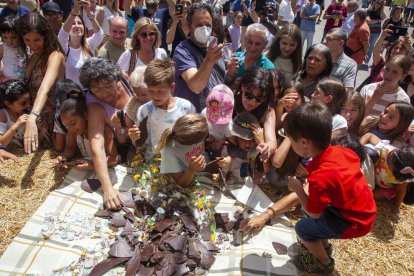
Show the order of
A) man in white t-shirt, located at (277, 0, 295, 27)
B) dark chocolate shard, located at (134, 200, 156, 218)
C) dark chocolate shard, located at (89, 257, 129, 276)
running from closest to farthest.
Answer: dark chocolate shard, located at (89, 257, 129, 276) < dark chocolate shard, located at (134, 200, 156, 218) < man in white t-shirt, located at (277, 0, 295, 27)

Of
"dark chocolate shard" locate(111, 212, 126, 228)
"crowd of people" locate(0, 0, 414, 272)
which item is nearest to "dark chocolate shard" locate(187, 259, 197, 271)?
"crowd of people" locate(0, 0, 414, 272)

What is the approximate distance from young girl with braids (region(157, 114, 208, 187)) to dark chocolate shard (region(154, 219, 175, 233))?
0.38 metres

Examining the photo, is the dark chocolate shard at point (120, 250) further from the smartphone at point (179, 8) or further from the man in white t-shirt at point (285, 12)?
the man in white t-shirt at point (285, 12)

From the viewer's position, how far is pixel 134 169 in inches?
127

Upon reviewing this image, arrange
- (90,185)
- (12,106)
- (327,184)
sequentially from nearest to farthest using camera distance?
1. (327,184)
2. (90,185)
3. (12,106)

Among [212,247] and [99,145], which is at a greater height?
[99,145]

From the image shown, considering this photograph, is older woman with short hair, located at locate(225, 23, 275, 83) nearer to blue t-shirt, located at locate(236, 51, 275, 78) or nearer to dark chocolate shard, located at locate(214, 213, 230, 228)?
blue t-shirt, located at locate(236, 51, 275, 78)

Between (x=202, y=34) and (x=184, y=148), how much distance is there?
1109 mm

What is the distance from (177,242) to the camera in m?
2.41

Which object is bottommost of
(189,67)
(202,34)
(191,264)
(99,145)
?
(191,264)

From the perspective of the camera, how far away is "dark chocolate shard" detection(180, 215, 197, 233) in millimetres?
2605

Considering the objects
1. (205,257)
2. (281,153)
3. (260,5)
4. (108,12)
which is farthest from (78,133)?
(260,5)

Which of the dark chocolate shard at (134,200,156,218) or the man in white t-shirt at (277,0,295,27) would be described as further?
the man in white t-shirt at (277,0,295,27)

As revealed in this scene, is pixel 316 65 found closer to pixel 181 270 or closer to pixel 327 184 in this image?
pixel 327 184
